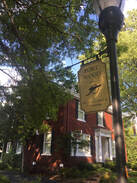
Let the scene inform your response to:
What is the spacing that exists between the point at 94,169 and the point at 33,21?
1141 cm

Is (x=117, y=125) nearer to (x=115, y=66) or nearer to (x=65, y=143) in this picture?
(x=115, y=66)

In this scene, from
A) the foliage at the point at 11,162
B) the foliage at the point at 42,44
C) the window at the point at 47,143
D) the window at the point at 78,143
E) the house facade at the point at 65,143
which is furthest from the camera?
the foliage at the point at 11,162

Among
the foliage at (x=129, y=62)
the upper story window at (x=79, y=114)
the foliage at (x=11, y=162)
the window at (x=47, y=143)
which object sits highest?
the foliage at (x=129, y=62)

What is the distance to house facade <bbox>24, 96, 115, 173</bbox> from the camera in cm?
1166

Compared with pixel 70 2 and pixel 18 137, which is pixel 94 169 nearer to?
pixel 18 137

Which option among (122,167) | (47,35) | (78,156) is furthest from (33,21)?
(78,156)

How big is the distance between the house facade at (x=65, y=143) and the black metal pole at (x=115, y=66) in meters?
9.72

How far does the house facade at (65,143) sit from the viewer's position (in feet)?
38.3

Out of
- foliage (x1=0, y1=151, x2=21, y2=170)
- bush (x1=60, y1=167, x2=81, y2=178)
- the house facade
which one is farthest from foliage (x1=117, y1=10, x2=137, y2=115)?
foliage (x1=0, y1=151, x2=21, y2=170)

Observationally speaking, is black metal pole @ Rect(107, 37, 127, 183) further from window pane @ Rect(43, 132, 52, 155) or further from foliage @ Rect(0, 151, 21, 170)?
foliage @ Rect(0, 151, 21, 170)

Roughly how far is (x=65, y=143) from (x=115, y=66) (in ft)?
32.3

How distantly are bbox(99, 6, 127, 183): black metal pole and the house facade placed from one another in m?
9.72

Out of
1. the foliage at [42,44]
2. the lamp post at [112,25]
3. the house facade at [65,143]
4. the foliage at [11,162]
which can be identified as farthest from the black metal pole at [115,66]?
the foliage at [11,162]

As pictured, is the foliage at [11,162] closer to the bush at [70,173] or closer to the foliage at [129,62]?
the bush at [70,173]
